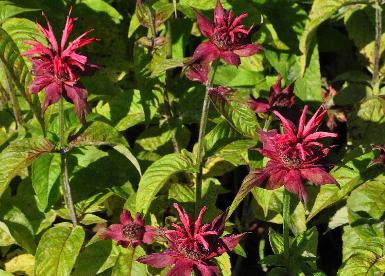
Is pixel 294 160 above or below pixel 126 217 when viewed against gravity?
above

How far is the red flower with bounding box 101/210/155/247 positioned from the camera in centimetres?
174

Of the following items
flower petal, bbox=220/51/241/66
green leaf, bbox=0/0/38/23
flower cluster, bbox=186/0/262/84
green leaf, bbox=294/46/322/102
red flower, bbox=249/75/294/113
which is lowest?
green leaf, bbox=294/46/322/102

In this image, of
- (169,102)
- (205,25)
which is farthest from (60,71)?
(169,102)

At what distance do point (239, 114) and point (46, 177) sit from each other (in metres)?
0.61

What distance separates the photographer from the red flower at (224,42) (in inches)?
62.6

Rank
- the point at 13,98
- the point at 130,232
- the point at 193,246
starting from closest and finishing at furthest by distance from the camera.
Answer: the point at 193,246 < the point at 130,232 < the point at 13,98

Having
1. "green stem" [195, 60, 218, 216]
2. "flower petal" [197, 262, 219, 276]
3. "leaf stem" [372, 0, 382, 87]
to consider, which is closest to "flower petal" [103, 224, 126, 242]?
"green stem" [195, 60, 218, 216]

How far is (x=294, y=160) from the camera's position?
56.6 inches

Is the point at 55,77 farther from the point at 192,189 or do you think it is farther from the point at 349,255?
the point at 349,255

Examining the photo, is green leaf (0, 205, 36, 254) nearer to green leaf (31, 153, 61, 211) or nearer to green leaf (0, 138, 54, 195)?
green leaf (31, 153, 61, 211)

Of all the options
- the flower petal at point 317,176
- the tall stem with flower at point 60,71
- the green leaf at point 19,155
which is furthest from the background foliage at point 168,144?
the tall stem with flower at point 60,71

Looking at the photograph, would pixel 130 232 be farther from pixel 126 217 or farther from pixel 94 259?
pixel 94 259

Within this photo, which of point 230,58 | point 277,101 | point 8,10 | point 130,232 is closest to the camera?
point 230,58

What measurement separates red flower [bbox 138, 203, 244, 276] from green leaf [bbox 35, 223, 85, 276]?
32 cm
